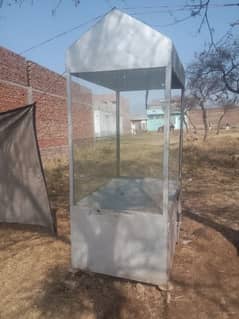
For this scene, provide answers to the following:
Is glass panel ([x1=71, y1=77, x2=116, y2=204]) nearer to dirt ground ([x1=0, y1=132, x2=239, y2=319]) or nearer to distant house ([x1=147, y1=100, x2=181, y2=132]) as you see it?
distant house ([x1=147, y1=100, x2=181, y2=132])

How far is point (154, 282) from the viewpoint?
233 cm

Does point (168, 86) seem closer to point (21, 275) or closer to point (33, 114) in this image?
point (33, 114)

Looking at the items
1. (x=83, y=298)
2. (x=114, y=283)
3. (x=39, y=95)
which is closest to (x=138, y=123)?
(x=114, y=283)

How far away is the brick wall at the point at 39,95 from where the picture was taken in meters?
6.84

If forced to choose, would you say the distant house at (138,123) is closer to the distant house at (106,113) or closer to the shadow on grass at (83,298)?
the distant house at (106,113)

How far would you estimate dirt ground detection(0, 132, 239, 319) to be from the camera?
6.73 ft

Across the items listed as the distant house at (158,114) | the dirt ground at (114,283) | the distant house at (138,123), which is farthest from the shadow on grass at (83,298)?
the distant house at (138,123)

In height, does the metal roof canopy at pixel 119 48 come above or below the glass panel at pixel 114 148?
above

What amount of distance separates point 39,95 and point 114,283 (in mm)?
7191

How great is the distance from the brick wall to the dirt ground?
14.6ft

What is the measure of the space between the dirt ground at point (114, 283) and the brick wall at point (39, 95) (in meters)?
4.45

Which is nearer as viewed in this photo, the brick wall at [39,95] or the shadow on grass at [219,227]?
the shadow on grass at [219,227]

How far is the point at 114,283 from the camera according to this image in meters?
2.39

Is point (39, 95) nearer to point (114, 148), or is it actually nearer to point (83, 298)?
point (114, 148)
